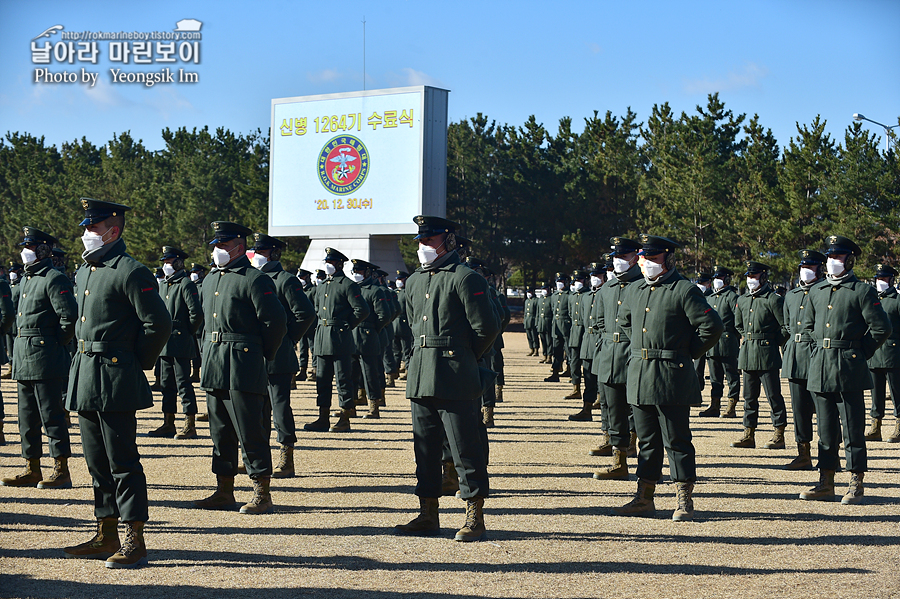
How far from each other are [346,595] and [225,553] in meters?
1.21

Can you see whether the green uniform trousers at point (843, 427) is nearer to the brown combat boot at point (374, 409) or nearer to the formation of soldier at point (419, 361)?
the formation of soldier at point (419, 361)

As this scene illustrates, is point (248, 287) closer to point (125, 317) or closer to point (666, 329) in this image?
point (125, 317)

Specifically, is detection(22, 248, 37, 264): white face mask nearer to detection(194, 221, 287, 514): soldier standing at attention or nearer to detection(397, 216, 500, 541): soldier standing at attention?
detection(194, 221, 287, 514): soldier standing at attention

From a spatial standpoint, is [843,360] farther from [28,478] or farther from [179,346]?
[179,346]

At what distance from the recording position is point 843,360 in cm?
816

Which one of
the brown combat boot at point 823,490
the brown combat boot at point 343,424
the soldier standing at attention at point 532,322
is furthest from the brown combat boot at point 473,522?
the soldier standing at attention at point 532,322

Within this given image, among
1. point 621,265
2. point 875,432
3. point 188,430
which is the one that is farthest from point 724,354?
point 188,430

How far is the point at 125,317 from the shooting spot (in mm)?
5918

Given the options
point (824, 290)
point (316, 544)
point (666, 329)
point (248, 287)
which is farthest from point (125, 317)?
point (824, 290)

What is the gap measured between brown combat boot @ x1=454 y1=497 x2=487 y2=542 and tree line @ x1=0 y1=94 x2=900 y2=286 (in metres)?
32.0

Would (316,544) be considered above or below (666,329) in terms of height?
below

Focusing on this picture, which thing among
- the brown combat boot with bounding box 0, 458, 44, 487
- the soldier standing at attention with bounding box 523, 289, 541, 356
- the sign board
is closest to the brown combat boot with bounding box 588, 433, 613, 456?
the brown combat boot with bounding box 0, 458, 44, 487

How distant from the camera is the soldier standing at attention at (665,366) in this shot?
7121 millimetres

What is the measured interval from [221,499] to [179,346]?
419 cm
